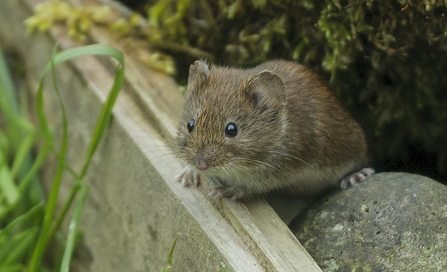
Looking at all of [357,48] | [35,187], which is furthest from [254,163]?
[35,187]

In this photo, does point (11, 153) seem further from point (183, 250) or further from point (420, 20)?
point (420, 20)

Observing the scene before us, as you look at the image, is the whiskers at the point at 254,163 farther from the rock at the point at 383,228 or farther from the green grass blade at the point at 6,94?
the green grass blade at the point at 6,94

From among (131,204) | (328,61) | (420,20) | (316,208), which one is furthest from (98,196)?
(420,20)

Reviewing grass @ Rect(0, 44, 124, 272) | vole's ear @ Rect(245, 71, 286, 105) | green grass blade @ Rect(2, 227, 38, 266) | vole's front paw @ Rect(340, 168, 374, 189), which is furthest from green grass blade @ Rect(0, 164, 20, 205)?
vole's front paw @ Rect(340, 168, 374, 189)

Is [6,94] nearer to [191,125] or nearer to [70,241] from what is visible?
[70,241]

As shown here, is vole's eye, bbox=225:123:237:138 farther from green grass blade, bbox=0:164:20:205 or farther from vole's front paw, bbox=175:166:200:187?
green grass blade, bbox=0:164:20:205

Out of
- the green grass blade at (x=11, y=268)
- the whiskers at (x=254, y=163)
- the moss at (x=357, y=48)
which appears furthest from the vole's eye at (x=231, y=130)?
the green grass blade at (x=11, y=268)
